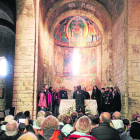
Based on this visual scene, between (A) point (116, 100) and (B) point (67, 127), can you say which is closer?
(B) point (67, 127)

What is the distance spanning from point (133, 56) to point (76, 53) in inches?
369

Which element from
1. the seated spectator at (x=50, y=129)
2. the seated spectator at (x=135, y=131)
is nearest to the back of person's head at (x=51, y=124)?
the seated spectator at (x=50, y=129)

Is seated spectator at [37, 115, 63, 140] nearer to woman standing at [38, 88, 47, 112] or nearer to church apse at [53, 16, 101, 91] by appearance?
woman standing at [38, 88, 47, 112]

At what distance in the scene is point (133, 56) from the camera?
35.7 feet

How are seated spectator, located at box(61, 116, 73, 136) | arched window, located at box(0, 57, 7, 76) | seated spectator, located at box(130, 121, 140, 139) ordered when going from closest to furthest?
seated spectator, located at box(130, 121, 140, 139) < seated spectator, located at box(61, 116, 73, 136) < arched window, located at box(0, 57, 7, 76)


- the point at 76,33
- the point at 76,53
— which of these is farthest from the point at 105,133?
the point at 76,33

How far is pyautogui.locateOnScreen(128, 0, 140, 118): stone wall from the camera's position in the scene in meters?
10.7

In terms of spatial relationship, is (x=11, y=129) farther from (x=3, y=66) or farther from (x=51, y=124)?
(x=3, y=66)

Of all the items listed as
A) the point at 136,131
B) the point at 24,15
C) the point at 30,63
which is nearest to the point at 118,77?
the point at 30,63

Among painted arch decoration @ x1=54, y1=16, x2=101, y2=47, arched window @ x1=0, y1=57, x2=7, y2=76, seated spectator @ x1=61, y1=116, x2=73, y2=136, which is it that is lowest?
seated spectator @ x1=61, y1=116, x2=73, y2=136

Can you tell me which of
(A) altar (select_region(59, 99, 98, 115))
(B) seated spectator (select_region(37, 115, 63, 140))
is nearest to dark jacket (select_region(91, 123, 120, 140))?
(B) seated spectator (select_region(37, 115, 63, 140))

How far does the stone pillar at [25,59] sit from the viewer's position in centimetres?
998

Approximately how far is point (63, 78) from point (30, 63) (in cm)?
887

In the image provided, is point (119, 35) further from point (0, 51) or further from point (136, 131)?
point (136, 131)
